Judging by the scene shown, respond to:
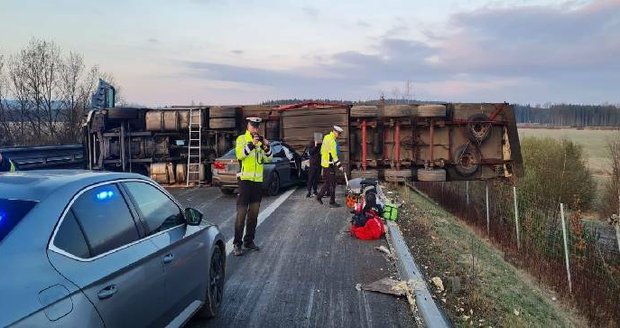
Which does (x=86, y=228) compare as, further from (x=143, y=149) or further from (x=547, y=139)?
(x=547, y=139)

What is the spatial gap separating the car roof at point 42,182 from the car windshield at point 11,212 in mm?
51

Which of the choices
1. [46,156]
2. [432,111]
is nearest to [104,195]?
[46,156]

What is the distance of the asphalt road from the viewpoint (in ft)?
18.3

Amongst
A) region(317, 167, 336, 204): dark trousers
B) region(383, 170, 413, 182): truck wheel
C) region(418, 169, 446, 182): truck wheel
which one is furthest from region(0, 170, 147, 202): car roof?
region(418, 169, 446, 182): truck wheel

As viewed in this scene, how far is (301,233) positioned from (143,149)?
11876mm

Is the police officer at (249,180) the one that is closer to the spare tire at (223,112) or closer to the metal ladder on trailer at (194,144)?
the metal ladder on trailer at (194,144)

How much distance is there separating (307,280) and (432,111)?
12.9m

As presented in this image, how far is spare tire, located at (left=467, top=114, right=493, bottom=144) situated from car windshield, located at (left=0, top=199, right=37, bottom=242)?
1720cm

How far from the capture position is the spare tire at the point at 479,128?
18703mm

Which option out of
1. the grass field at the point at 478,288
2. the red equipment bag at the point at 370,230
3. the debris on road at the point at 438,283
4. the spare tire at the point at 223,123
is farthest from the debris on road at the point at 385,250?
the spare tire at the point at 223,123

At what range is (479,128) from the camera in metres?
18.9

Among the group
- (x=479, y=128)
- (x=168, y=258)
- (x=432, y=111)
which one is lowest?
(x=168, y=258)

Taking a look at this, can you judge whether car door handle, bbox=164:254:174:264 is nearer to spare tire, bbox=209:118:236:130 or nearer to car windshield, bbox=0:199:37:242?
car windshield, bbox=0:199:37:242

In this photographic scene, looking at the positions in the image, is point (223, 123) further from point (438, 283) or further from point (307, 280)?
point (438, 283)
